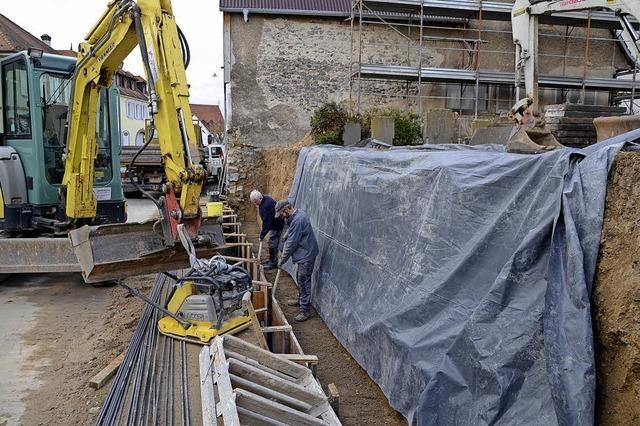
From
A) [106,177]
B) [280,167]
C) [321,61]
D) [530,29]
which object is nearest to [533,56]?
[530,29]

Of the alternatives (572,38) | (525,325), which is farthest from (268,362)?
(572,38)

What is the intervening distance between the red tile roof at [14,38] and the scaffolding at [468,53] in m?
14.8

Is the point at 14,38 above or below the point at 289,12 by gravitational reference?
above

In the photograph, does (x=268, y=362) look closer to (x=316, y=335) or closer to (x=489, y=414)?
(x=489, y=414)

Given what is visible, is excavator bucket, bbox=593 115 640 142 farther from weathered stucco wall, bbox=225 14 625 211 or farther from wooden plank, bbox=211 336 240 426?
weathered stucco wall, bbox=225 14 625 211

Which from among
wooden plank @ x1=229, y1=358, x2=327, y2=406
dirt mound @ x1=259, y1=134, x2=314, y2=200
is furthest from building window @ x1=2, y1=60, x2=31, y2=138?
wooden plank @ x1=229, y1=358, x2=327, y2=406

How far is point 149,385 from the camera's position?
4984 mm

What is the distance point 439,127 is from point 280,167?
207 inches

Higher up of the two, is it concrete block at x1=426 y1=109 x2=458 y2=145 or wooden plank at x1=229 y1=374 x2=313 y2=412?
concrete block at x1=426 y1=109 x2=458 y2=145

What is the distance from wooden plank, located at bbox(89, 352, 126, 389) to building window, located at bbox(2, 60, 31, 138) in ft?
15.6

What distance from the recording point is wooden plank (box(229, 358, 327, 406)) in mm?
3975

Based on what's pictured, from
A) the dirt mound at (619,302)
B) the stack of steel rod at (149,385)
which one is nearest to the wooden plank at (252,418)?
the stack of steel rod at (149,385)

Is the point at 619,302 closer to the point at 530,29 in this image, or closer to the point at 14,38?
the point at 530,29

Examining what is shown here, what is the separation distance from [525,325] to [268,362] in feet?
7.24
